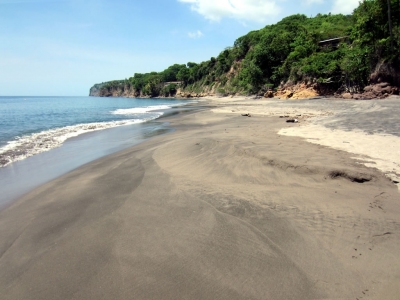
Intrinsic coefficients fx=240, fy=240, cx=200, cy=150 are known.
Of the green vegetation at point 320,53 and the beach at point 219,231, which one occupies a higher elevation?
the green vegetation at point 320,53

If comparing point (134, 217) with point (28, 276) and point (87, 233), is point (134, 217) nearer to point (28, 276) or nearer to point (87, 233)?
point (87, 233)

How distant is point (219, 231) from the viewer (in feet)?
11.8

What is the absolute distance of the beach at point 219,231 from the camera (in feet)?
8.66

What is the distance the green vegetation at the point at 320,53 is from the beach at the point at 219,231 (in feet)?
81.9

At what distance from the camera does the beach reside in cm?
264

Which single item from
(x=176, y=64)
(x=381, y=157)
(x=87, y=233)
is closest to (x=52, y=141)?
(x=87, y=233)

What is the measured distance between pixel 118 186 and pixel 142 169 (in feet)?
4.05

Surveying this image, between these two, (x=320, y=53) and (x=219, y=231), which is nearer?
(x=219, y=231)

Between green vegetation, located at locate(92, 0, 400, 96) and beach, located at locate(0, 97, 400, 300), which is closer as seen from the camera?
beach, located at locate(0, 97, 400, 300)

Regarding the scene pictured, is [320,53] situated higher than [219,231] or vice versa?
[320,53]

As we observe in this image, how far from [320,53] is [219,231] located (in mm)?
40280

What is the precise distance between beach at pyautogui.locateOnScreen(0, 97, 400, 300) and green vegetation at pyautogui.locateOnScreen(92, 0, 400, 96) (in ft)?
81.9

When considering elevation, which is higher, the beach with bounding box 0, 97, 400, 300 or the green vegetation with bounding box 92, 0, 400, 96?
the green vegetation with bounding box 92, 0, 400, 96

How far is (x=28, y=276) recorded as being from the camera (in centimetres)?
300
